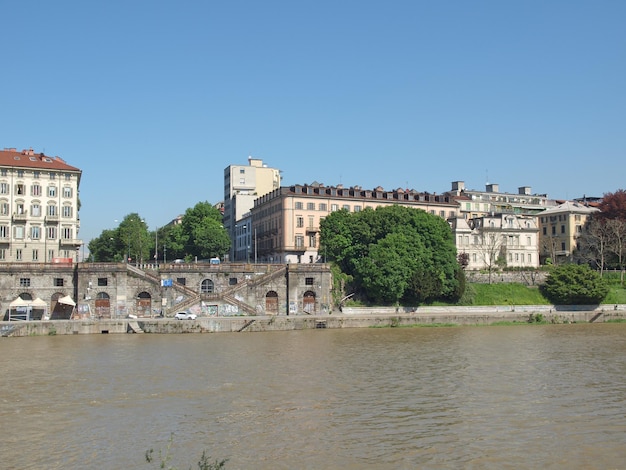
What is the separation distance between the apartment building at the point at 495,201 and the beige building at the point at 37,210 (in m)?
63.3

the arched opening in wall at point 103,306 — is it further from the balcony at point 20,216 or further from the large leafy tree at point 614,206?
the large leafy tree at point 614,206

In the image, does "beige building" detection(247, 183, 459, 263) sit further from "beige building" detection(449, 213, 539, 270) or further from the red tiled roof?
the red tiled roof

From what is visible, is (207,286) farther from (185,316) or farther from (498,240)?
(498,240)

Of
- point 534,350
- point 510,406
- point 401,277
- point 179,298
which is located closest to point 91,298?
point 179,298

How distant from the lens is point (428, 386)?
3272 centimetres

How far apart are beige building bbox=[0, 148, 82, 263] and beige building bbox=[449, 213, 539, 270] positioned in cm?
5235

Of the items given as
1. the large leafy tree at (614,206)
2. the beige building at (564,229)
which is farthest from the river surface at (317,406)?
the beige building at (564,229)

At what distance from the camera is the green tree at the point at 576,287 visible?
78.8 metres

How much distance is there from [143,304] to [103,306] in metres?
3.98

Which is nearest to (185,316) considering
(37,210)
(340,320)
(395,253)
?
(340,320)

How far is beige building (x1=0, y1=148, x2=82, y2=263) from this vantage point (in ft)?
256

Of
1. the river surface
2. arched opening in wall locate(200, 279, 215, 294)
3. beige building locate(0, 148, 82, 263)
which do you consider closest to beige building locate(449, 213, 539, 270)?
arched opening in wall locate(200, 279, 215, 294)

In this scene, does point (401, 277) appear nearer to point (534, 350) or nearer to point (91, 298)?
point (534, 350)

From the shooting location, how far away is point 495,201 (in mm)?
128500
